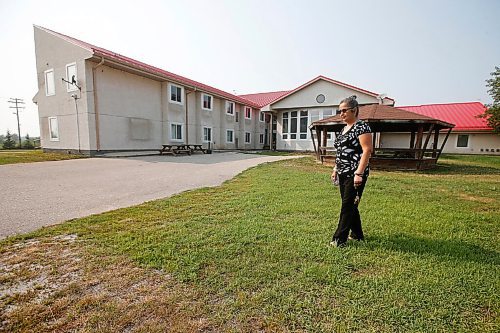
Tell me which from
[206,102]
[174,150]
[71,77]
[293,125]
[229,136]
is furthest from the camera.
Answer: [229,136]

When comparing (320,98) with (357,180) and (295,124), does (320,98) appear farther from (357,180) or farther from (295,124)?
(357,180)

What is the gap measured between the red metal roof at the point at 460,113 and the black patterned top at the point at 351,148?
28.2 metres

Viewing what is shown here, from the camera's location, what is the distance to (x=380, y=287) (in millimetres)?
2248

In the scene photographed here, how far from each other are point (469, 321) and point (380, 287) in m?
0.60

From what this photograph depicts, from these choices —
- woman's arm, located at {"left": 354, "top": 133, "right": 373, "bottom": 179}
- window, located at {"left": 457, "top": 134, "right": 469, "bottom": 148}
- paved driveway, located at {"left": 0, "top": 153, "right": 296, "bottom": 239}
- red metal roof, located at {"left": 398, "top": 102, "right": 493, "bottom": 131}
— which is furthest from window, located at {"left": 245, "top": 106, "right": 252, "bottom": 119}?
woman's arm, located at {"left": 354, "top": 133, "right": 373, "bottom": 179}

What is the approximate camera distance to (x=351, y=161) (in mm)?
3057

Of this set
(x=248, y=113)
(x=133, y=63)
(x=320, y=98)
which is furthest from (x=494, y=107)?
(x=133, y=63)

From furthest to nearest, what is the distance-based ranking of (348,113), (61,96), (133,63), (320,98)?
1. (320,98)
2. (133,63)
3. (61,96)
4. (348,113)

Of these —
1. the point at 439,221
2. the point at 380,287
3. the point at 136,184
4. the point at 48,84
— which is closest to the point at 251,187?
the point at 136,184

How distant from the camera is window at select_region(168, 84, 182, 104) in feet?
64.8

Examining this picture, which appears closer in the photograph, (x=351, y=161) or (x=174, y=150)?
(x=351, y=161)

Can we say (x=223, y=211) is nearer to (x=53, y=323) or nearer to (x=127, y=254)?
(x=127, y=254)

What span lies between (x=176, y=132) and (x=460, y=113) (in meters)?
28.6

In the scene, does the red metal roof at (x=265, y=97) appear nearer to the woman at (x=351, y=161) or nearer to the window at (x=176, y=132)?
the window at (x=176, y=132)
